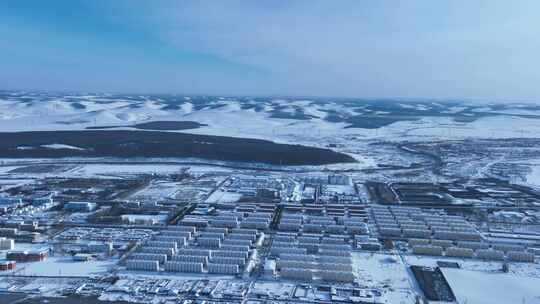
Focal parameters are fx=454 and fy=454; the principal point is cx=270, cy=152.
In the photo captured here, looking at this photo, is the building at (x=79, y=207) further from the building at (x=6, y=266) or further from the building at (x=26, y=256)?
the building at (x=6, y=266)

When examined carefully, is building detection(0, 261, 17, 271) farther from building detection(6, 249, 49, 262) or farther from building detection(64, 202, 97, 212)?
building detection(64, 202, 97, 212)

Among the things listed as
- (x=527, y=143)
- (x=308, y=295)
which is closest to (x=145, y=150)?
(x=308, y=295)

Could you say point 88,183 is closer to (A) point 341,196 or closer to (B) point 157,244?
(B) point 157,244

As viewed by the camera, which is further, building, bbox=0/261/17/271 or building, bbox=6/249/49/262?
building, bbox=6/249/49/262

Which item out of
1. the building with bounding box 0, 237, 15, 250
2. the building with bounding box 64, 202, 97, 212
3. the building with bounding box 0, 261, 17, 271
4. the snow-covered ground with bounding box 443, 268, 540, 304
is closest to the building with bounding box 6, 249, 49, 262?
the building with bounding box 0, 261, 17, 271

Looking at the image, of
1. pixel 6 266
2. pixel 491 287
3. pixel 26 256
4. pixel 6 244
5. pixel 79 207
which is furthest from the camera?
pixel 79 207

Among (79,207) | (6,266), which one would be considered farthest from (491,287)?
(79,207)

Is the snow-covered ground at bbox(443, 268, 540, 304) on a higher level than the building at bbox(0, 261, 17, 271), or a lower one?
higher

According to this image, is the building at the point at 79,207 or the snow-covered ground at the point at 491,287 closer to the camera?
the snow-covered ground at the point at 491,287

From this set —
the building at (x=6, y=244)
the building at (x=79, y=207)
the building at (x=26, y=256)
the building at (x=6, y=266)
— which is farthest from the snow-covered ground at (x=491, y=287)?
the building at (x=79, y=207)

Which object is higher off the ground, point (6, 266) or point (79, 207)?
point (79, 207)

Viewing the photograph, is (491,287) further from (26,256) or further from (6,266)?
(6,266)
